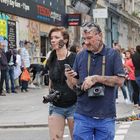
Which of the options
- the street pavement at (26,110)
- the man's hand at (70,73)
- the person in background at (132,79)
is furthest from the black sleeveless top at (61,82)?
the person in background at (132,79)

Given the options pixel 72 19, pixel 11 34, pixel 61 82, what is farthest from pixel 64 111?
pixel 72 19

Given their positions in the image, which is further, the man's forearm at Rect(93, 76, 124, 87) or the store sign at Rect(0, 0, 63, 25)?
the store sign at Rect(0, 0, 63, 25)

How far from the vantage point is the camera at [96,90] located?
5.50 m

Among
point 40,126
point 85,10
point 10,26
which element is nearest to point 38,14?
point 10,26

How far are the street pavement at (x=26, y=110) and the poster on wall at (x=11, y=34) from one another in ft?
10.9

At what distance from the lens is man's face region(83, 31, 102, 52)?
560 cm

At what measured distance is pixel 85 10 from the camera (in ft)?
118

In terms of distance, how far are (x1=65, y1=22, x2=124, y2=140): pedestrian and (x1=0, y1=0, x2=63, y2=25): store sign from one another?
16.8 metres

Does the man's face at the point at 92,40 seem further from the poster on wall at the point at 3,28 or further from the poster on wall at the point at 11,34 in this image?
the poster on wall at the point at 11,34

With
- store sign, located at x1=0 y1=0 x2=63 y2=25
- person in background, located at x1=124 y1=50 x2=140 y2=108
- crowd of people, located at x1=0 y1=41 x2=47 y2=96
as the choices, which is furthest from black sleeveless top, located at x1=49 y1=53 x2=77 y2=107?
store sign, located at x1=0 y1=0 x2=63 y2=25

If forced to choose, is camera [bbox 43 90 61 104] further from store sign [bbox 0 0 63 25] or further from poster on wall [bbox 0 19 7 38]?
store sign [bbox 0 0 63 25]

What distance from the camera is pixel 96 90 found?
5508mm

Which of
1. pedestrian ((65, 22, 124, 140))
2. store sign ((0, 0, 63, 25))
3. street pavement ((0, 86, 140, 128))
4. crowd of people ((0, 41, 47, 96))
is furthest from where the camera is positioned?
store sign ((0, 0, 63, 25))

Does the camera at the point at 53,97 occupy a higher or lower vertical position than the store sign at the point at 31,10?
lower
